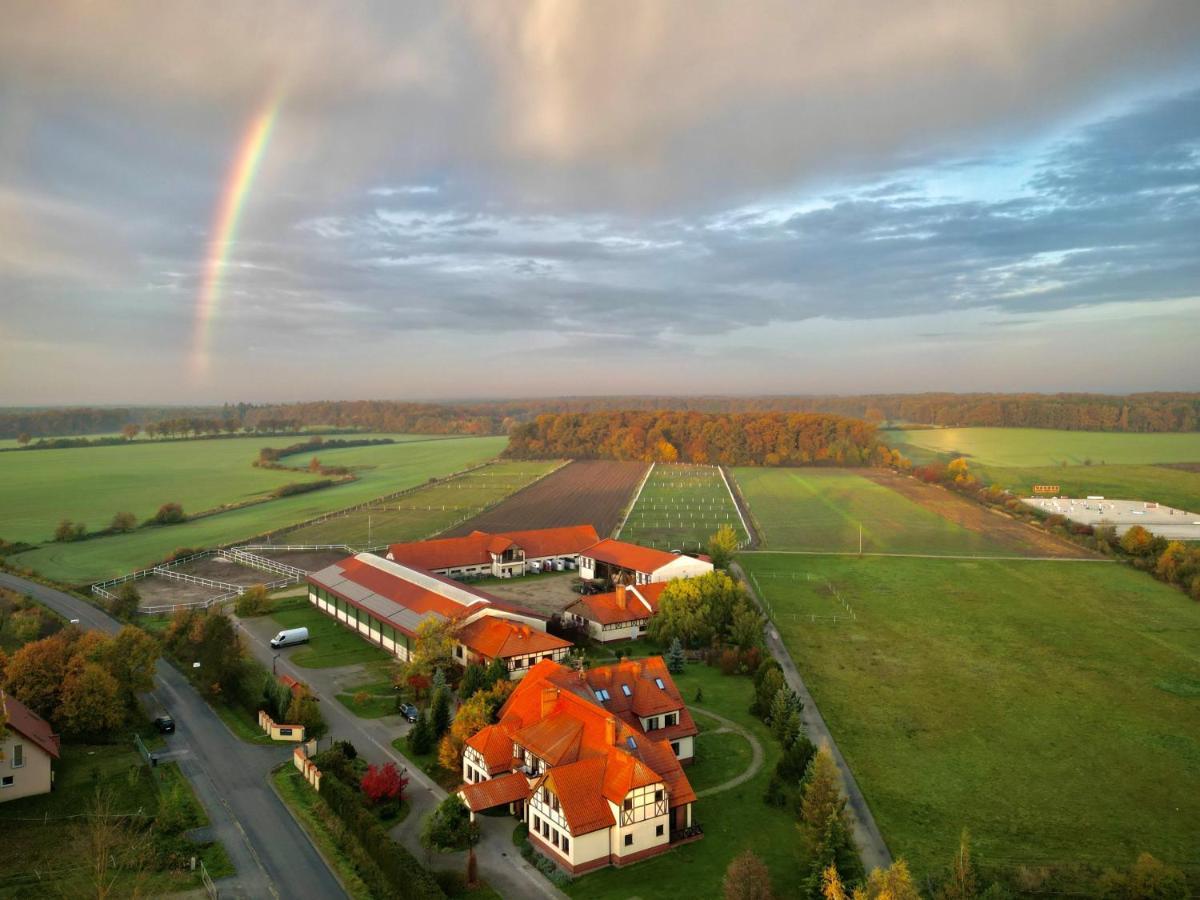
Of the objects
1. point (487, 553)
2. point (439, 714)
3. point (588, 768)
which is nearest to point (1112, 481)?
point (487, 553)

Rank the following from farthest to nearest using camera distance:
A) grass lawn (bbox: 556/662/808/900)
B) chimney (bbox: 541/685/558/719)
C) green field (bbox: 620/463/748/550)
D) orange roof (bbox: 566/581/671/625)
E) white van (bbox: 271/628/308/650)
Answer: green field (bbox: 620/463/748/550) → orange roof (bbox: 566/581/671/625) → white van (bbox: 271/628/308/650) → chimney (bbox: 541/685/558/719) → grass lawn (bbox: 556/662/808/900)

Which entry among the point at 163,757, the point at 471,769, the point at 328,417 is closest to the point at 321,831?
the point at 471,769

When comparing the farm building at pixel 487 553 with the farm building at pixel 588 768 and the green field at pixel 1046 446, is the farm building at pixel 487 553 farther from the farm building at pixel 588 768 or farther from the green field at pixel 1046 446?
the green field at pixel 1046 446

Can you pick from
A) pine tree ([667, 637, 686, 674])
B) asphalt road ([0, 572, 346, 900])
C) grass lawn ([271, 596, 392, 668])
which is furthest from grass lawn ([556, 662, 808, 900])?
grass lawn ([271, 596, 392, 668])

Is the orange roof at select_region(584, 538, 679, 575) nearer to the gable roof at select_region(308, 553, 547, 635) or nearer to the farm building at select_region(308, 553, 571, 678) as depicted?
the gable roof at select_region(308, 553, 547, 635)

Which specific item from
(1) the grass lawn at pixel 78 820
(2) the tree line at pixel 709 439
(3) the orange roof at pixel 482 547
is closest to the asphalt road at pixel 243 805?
(1) the grass lawn at pixel 78 820

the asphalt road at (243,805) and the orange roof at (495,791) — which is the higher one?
the orange roof at (495,791)

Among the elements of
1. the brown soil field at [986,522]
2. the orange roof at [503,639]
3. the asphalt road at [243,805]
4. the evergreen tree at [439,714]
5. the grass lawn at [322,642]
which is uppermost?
the orange roof at [503,639]
